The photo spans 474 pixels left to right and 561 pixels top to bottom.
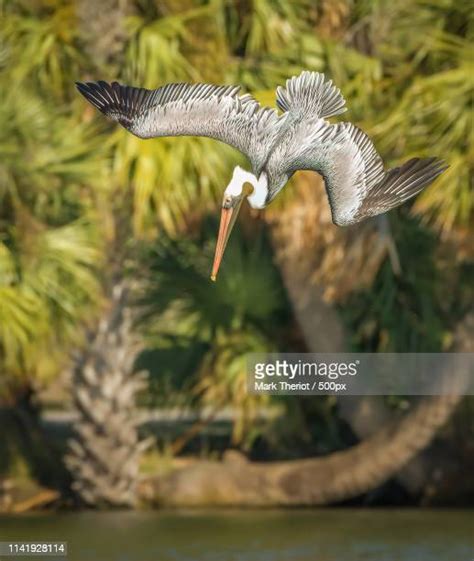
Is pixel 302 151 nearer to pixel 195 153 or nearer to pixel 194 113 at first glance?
pixel 194 113

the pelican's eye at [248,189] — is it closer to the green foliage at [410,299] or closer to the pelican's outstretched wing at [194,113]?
the pelican's outstretched wing at [194,113]

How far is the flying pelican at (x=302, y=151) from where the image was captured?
26.9 ft

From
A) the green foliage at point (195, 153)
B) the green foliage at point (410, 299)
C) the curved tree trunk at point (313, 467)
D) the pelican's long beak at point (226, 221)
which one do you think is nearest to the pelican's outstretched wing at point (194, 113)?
the pelican's long beak at point (226, 221)

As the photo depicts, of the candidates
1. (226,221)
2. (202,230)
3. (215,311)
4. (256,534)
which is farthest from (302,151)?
(215,311)

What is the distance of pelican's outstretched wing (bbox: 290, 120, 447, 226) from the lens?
827 cm

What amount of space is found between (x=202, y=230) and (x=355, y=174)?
6.66 meters

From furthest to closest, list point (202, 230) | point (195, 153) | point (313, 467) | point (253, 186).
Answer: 1. point (313, 467)
2. point (202, 230)
3. point (195, 153)
4. point (253, 186)

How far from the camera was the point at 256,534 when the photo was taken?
13.5 metres

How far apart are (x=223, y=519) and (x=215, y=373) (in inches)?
66.1

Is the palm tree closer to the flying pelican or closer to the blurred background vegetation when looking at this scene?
the blurred background vegetation

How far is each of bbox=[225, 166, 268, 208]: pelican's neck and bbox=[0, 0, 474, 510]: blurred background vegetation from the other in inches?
162

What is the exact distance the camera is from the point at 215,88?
854cm

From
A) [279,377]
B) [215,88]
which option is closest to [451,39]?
[279,377]

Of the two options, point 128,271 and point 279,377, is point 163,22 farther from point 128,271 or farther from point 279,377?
point 279,377
